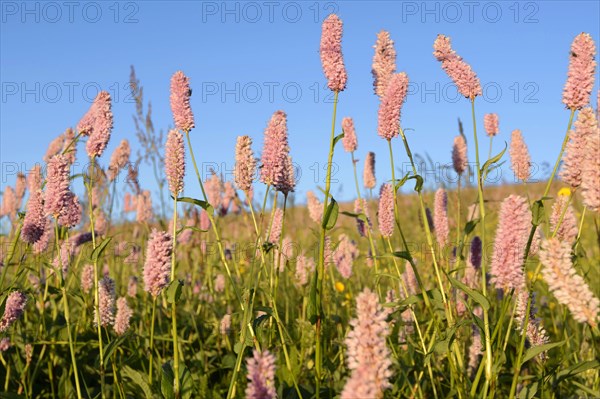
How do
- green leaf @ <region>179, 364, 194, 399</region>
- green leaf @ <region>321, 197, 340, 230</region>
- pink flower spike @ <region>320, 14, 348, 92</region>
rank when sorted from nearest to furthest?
green leaf @ <region>321, 197, 340, 230</region> < green leaf @ <region>179, 364, 194, 399</region> < pink flower spike @ <region>320, 14, 348, 92</region>

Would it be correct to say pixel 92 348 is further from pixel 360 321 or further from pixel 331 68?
pixel 360 321

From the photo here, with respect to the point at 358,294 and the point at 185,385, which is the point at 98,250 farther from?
the point at 358,294

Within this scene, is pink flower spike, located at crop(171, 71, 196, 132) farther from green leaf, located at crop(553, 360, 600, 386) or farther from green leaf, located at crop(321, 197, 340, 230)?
green leaf, located at crop(553, 360, 600, 386)

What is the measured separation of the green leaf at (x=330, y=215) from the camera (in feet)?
6.00

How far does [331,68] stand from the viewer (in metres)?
2.04

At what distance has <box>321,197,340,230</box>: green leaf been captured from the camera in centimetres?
183

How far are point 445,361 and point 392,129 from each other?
1335mm

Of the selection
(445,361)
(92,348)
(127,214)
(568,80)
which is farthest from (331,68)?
(127,214)

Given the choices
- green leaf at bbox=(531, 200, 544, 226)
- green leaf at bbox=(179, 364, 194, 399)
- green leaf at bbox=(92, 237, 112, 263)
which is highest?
green leaf at bbox=(531, 200, 544, 226)

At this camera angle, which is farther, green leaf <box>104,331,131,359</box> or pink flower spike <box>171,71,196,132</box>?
pink flower spike <box>171,71,196,132</box>

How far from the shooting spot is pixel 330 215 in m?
1.90

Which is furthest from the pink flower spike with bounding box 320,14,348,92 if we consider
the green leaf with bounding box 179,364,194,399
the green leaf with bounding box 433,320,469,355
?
the green leaf with bounding box 179,364,194,399

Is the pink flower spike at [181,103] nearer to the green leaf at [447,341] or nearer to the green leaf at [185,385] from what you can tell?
the green leaf at [185,385]

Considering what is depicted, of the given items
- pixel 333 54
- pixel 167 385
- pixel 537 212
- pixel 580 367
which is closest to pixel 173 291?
pixel 167 385
